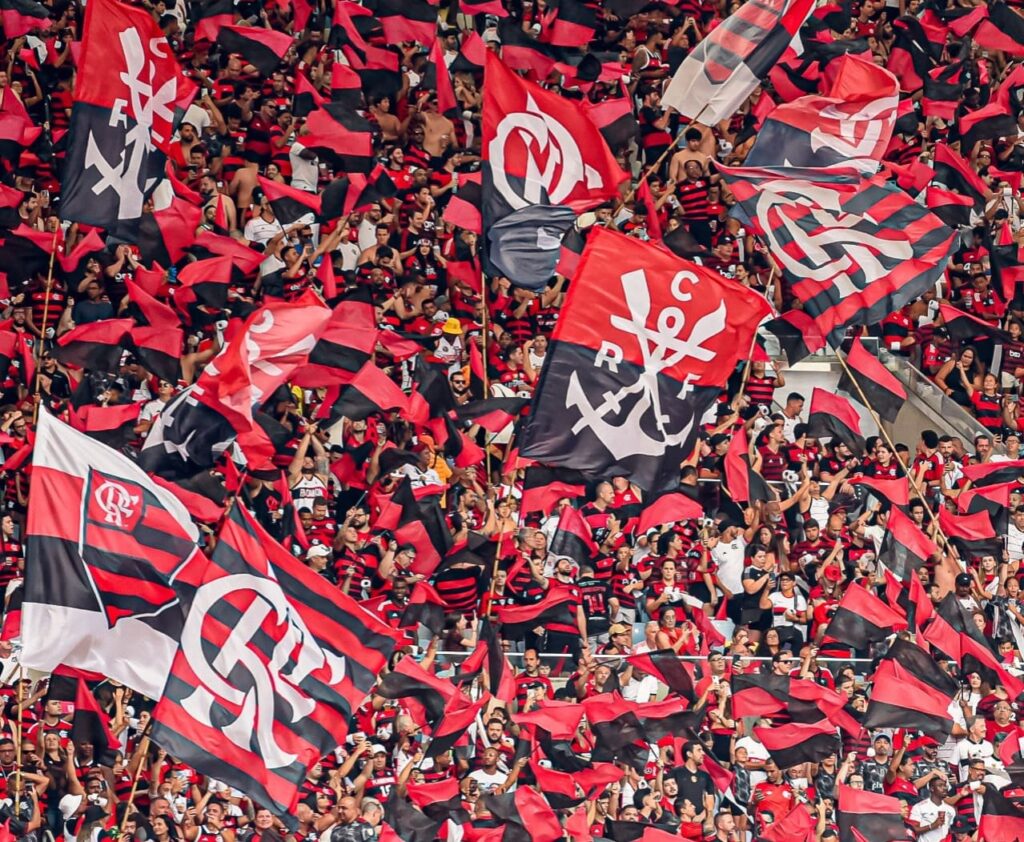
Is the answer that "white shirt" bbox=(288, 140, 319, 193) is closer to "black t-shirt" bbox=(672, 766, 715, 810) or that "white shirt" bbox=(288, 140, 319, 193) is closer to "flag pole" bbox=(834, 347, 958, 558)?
"flag pole" bbox=(834, 347, 958, 558)

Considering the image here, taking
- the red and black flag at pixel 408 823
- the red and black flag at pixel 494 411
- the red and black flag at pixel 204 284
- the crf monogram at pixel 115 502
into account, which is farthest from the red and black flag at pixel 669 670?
the crf monogram at pixel 115 502

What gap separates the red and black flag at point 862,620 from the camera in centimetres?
1479

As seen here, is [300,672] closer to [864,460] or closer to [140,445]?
[140,445]

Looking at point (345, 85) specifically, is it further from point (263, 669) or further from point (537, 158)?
point (263, 669)

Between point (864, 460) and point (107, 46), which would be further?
point (864, 460)

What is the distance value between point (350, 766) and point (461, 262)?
4606 mm

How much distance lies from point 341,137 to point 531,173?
2.79 metres

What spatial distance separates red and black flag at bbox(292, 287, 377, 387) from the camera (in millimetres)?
15578

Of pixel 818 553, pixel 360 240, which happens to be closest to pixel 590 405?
pixel 818 553

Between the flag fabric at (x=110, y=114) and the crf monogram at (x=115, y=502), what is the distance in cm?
371

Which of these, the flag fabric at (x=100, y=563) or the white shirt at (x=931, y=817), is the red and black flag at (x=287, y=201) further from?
the white shirt at (x=931, y=817)

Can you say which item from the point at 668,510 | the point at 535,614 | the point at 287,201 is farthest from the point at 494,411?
the point at 287,201

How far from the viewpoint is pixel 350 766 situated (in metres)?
13.6

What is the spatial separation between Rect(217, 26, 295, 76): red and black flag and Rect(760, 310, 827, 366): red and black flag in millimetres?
4351
